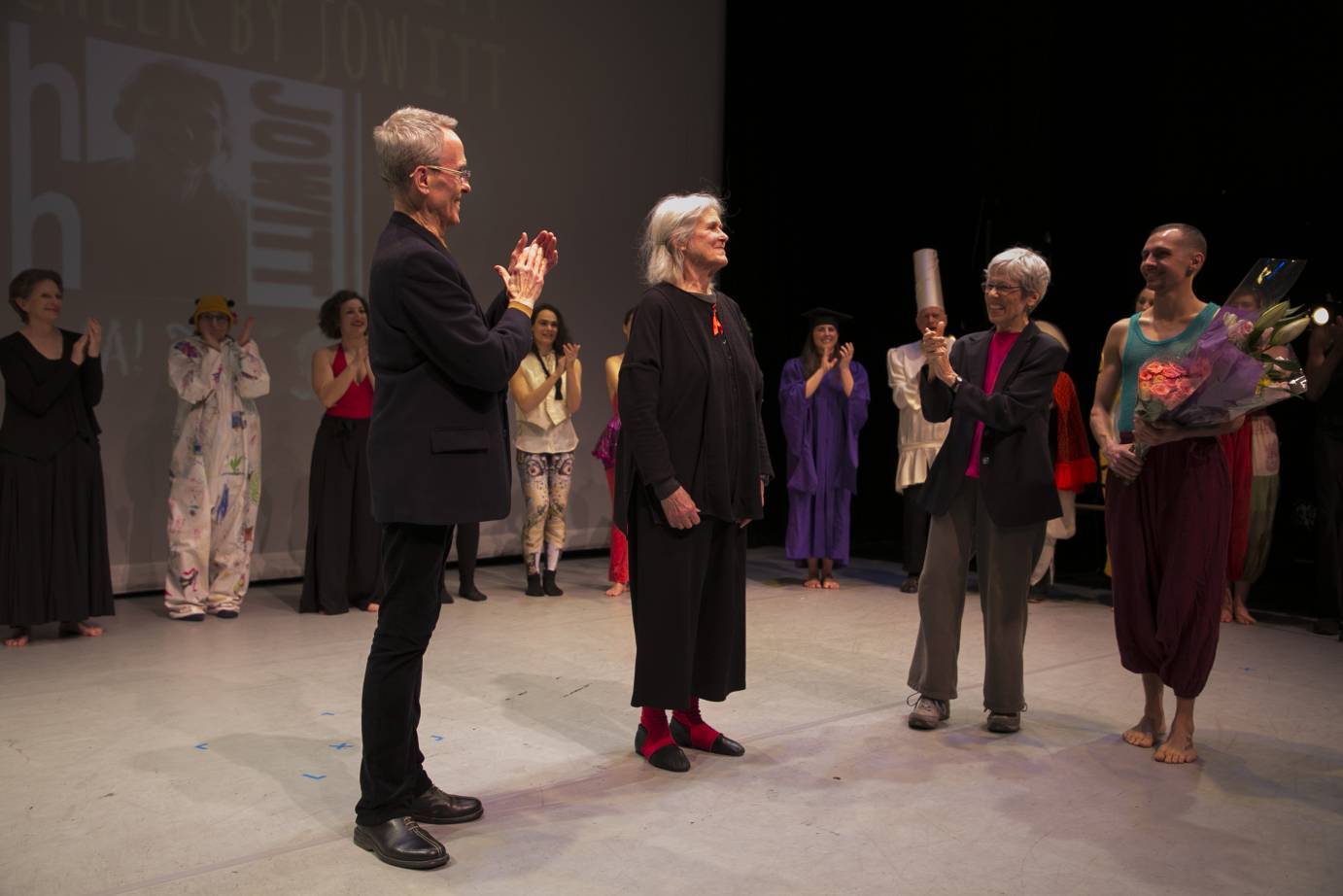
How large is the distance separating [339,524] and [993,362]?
345 cm

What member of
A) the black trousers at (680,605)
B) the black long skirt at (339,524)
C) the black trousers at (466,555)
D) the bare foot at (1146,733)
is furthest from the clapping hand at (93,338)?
the bare foot at (1146,733)

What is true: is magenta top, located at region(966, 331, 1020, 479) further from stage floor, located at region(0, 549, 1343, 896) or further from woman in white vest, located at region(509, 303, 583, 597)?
woman in white vest, located at region(509, 303, 583, 597)

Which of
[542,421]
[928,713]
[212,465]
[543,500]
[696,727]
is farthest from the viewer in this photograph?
[543,500]

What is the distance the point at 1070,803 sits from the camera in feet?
9.47

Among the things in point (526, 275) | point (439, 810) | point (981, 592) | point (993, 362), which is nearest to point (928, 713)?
point (981, 592)

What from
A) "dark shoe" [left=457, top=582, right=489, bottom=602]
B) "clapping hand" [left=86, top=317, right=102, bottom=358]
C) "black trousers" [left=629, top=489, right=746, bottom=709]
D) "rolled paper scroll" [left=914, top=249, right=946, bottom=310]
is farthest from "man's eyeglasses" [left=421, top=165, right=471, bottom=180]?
"dark shoe" [left=457, top=582, right=489, bottom=602]

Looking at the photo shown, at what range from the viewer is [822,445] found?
6.56 metres

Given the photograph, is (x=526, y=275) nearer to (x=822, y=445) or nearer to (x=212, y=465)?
(x=212, y=465)

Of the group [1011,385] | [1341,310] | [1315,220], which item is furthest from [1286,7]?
[1011,385]

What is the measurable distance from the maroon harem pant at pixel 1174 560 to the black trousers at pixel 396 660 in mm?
2076

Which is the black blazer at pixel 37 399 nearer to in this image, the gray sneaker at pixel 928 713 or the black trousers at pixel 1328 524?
the gray sneaker at pixel 928 713

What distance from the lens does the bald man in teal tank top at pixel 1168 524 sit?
3.22 metres

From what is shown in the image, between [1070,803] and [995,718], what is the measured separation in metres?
0.66

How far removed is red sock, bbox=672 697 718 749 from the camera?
3.29 m
